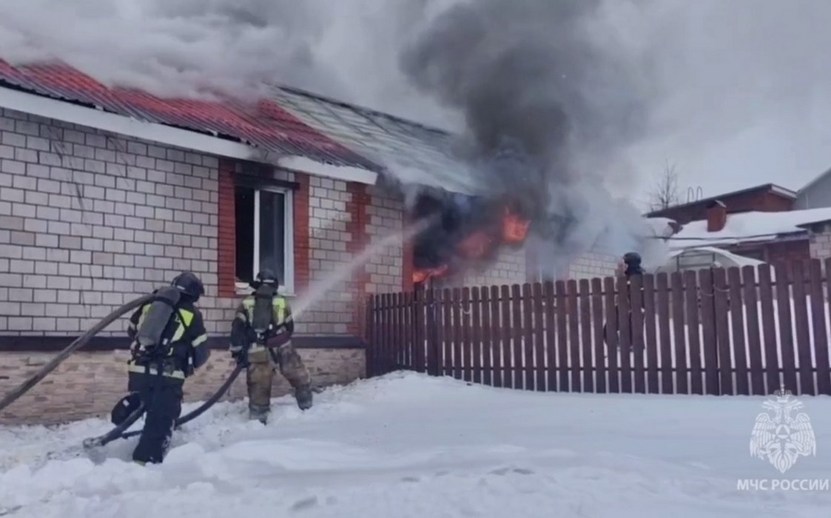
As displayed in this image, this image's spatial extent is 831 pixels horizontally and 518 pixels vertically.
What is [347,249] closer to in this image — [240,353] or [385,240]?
[385,240]

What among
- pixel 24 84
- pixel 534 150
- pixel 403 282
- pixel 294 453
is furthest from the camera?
pixel 534 150

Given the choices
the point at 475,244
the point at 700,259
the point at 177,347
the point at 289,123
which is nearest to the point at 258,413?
the point at 177,347

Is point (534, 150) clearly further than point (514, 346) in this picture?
Yes

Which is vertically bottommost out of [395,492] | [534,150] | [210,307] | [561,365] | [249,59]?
[395,492]

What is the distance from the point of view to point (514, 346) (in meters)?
9.09

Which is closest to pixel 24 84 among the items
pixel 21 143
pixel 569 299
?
pixel 21 143

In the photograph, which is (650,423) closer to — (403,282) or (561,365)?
(561,365)

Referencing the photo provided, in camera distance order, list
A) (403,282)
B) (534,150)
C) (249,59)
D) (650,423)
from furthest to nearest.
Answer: (534,150)
(249,59)
(403,282)
(650,423)

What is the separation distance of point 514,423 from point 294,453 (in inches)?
77.1

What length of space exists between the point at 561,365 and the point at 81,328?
5228 millimetres

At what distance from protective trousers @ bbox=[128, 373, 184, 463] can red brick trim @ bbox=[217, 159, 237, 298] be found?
3.49 m

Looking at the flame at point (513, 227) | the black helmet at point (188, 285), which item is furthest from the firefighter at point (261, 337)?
the flame at point (513, 227)

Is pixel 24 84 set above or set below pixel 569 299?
above

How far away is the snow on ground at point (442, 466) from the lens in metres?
4.12
